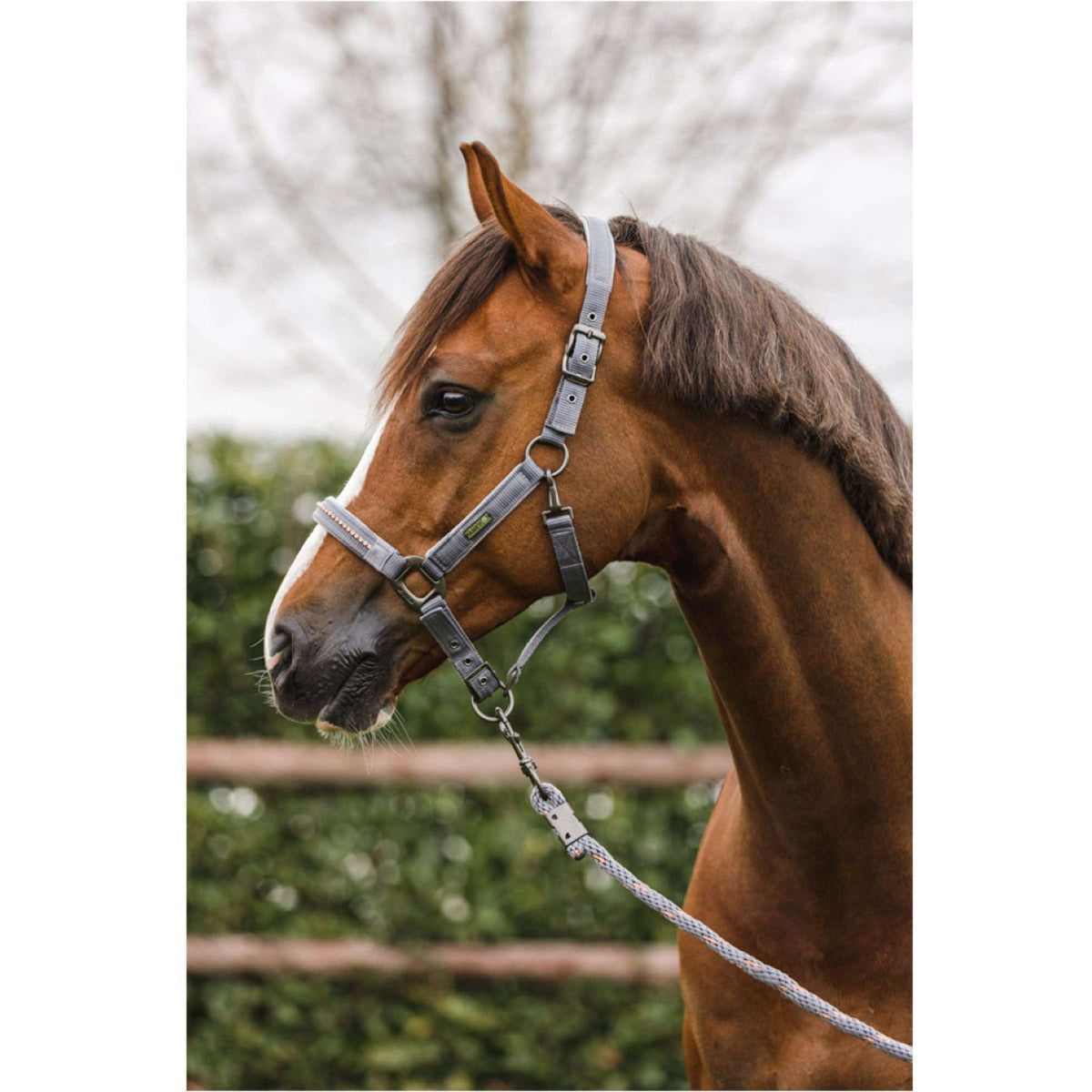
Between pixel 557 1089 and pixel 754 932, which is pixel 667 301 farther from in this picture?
pixel 557 1089

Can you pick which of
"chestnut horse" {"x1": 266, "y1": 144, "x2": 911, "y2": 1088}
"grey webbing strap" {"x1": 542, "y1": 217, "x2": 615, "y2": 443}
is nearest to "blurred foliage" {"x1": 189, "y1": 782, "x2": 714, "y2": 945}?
"chestnut horse" {"x1": 266, "y1": 144, "x2": 911, "y2": 1088}

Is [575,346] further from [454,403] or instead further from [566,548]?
[566,548]

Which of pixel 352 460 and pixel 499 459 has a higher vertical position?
pixel 352 460

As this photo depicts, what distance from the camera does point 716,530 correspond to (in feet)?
6.78

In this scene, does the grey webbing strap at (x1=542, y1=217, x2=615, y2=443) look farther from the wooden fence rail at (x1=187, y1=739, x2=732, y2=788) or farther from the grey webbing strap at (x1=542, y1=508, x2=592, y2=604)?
the wooden fence rail at (x1=187, y1=739, x2=732, y2=788)

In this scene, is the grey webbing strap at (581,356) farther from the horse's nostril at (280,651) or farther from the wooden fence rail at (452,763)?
the wooden fence rail at (452,763)

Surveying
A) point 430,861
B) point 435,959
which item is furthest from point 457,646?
point 435,959

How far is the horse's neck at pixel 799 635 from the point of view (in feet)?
6.81

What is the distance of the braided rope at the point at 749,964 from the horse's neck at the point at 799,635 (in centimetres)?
29

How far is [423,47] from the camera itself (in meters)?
5.98

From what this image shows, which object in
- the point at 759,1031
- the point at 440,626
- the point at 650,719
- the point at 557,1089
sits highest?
the point at 440,626

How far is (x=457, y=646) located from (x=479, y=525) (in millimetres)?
261
